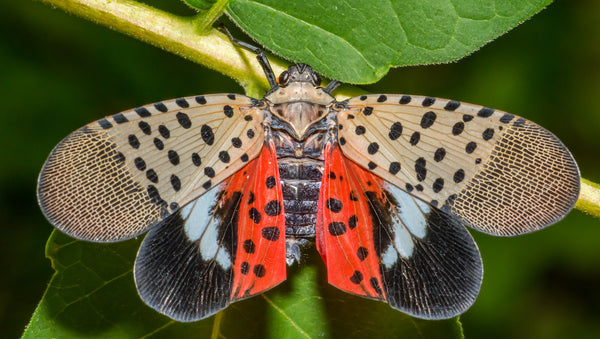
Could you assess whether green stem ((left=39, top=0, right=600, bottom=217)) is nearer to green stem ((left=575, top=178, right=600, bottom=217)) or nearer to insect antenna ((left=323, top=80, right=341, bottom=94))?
green stem ((left=575, top=178, right=600, bottom=217))

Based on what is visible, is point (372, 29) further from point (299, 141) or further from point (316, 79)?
point (299, 141)

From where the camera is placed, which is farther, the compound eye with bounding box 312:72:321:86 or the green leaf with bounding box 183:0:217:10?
the compound eye with bounding box 312:72:321:86

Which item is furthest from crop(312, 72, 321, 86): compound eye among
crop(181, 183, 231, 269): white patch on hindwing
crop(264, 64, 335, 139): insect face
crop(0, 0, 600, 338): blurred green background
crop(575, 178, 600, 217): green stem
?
crop(0, 0, 600, 338): blurred green background

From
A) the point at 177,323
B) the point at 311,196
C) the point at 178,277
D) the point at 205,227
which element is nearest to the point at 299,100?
the point at 311,196

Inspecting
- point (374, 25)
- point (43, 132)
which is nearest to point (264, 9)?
point (374, 25)

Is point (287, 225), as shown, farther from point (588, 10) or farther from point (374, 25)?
point (588, 10)

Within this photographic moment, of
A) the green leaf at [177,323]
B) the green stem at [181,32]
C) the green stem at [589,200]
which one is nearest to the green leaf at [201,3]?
the green stem at [181,32]
